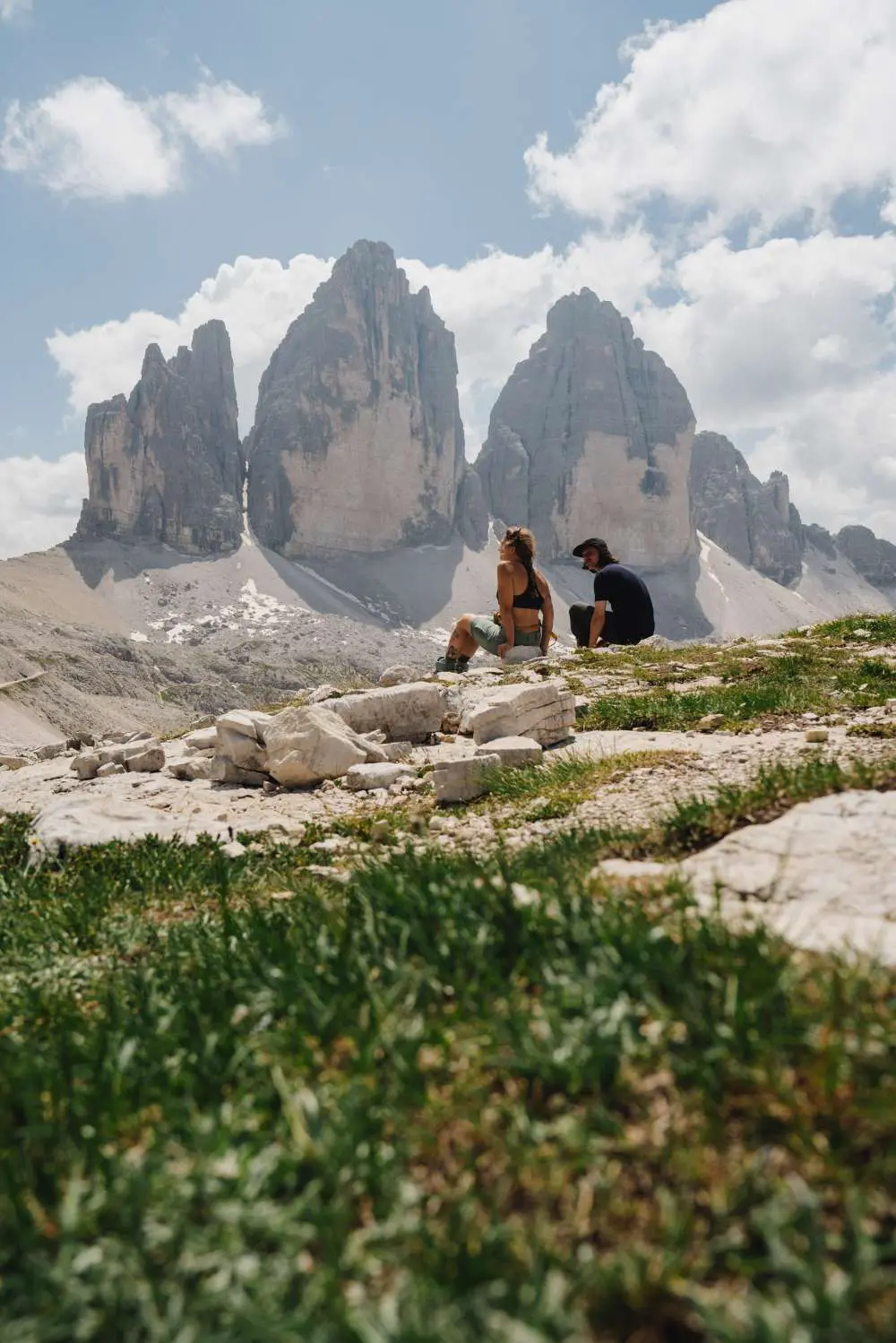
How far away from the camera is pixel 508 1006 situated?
2.52 meters

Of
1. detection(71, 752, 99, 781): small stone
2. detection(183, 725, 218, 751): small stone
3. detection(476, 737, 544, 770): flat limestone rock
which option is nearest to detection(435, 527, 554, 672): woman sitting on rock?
detection(183, 725, 218, 751): small stone

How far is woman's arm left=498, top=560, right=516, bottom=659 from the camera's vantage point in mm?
17453

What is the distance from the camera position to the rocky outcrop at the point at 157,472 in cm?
17725

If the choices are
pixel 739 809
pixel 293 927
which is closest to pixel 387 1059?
pixel 293 927

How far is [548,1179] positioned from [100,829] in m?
5.88

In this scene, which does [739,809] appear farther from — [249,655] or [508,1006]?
[249,655]

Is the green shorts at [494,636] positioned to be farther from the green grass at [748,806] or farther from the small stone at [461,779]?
the green grass at [748,806]

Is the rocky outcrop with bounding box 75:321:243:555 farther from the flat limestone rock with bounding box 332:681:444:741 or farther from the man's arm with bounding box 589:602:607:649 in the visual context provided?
the flat limestone rock with bounding box 332:681:444:741

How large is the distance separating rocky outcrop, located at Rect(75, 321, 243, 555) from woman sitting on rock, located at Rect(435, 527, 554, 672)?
173 m

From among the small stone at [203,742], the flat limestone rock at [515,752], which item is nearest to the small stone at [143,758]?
the small stone at [203,742]

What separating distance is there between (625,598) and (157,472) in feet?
590

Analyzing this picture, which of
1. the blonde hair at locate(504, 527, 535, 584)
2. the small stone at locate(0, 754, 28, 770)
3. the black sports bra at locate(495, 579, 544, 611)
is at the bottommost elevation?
the small stone at locate(0, 754, 28, 770)

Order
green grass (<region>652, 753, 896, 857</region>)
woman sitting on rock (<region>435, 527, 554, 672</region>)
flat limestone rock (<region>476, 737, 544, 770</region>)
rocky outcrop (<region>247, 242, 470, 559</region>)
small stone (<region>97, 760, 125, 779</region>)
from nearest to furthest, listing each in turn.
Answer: green grass (<region>652, 753, 896, 857</region>) < flat limestone rock (<region>476, 737, 544, 770</region>) < small stone (<region>97, 760, 125, 779</region>) < woman sitting on rock (<region>435, 527, 554, 672</region>) < rocky outcrop (<region>247, 242, 470, 559</region>)

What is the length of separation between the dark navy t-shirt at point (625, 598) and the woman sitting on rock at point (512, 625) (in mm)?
1825
